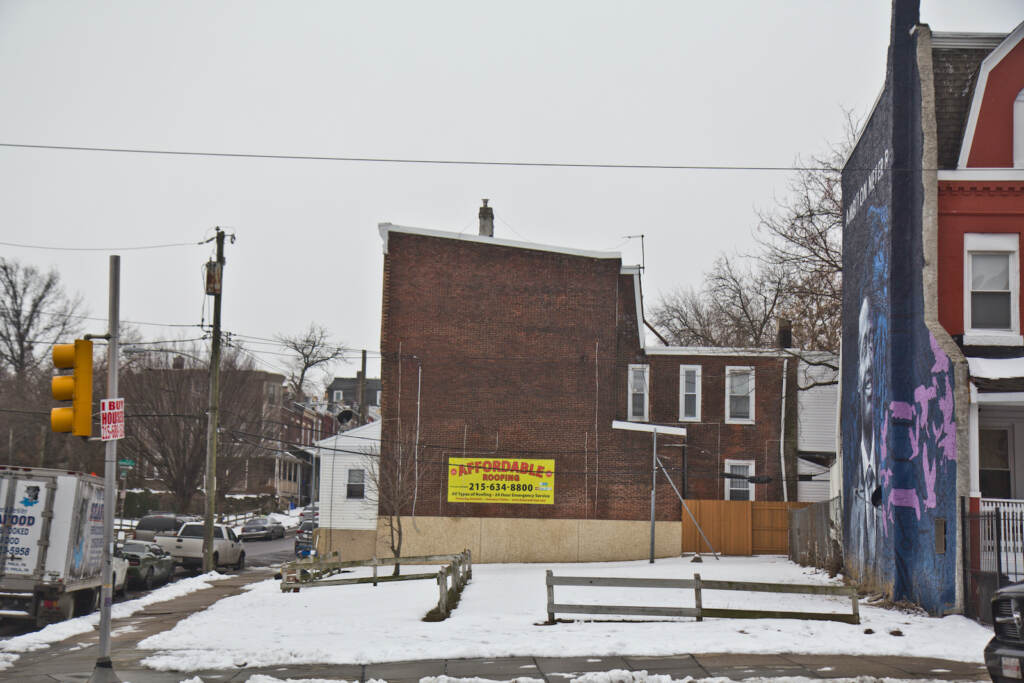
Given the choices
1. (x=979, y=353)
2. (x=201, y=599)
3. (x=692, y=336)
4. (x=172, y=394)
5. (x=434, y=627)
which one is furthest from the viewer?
(x=692, y=336)

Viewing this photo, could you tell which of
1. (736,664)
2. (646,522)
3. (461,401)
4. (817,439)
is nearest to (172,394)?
(461,401)

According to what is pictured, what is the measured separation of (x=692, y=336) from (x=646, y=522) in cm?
3452

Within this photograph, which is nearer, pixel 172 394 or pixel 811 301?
pixel 811 301

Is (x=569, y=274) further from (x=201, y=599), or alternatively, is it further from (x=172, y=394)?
(x=172, y=394)

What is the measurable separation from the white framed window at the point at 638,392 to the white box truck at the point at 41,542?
854 inches

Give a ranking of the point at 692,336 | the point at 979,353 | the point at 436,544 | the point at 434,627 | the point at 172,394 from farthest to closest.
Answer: the point at 692,336 → the point at 172,394 → the point at 436,544 → the point at 979,353 → the point at 434,627

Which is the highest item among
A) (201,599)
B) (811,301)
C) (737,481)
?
(811,301)

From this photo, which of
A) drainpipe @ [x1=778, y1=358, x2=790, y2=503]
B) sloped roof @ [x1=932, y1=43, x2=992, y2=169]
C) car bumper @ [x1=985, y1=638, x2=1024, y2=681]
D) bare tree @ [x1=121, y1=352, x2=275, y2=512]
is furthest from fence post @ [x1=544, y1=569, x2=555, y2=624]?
bare tree @ [x1=121, y1=352, x2=275, y2=512]

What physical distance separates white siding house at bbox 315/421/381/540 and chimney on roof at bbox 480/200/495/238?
8.98 metres

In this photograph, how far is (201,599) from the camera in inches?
1019

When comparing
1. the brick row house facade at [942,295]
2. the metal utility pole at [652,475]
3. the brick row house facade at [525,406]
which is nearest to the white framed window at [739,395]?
the brick row house facade at [525,406]

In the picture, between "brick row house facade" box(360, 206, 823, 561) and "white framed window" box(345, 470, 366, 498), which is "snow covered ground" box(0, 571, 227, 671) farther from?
"brick row house facade" box(360, 206, 823, 561)

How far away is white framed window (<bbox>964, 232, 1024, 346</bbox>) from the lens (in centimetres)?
1895

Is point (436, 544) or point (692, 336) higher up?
point (692, 336)
